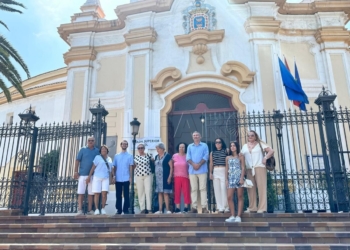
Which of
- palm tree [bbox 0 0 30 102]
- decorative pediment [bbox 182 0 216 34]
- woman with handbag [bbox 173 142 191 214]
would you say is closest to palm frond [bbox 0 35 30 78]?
palm tree [bbox 0 0 30 102]

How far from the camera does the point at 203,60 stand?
11688 mm

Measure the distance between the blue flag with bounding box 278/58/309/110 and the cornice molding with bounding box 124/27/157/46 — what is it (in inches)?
186

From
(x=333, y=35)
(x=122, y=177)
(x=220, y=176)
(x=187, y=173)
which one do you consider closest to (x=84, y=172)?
(x=122, y=177)

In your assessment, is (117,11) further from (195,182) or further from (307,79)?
(195,182)

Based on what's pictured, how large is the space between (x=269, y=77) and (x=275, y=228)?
6.42m

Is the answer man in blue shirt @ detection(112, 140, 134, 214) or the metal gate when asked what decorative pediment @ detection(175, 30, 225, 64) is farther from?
man in blue shirt @ detection(112, 140, 134, 214)

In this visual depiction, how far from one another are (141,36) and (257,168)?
7.43m

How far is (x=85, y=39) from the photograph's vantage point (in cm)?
1327

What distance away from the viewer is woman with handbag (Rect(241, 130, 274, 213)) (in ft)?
21.8

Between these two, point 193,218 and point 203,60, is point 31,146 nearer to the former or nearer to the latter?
point 193,218

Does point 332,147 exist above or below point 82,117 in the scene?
below

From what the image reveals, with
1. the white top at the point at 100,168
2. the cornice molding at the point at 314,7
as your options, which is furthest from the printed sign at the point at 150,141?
the cornice molding at the point at 314,7

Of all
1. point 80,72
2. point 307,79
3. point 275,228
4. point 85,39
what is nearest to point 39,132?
point 80,72

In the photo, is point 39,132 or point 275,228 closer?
point 275,228
